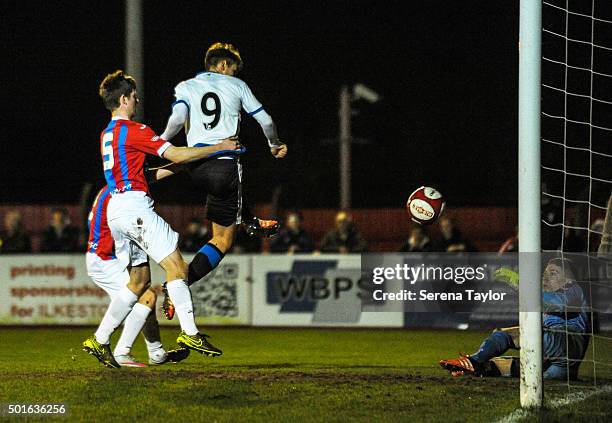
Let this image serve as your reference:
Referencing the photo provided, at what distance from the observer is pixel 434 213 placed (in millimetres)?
10453

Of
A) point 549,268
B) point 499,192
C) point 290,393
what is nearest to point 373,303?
point 549,268

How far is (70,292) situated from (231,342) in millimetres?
3740

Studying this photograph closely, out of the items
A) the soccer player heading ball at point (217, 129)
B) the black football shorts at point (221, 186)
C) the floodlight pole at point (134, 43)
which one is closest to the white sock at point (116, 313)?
the soccer player heading ball at point (217, 129)

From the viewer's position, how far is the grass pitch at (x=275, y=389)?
6.55m

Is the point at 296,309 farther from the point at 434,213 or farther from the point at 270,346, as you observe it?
the point at 434,213

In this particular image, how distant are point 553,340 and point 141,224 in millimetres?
3412

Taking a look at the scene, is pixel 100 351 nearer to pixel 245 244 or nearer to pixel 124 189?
pixel 124 189

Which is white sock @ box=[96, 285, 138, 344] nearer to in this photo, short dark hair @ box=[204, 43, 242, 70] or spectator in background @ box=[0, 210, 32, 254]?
short dark hair @ box=[204, 43, 242, 70]

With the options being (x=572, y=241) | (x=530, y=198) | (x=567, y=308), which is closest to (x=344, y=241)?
(x=572, y=241)

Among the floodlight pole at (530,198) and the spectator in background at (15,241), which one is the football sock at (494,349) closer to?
the floodlight pole at (530,198)

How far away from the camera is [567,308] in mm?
8773

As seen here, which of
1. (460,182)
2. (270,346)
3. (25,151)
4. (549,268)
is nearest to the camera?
(549,268)

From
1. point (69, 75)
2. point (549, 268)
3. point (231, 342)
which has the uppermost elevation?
point (69, 75)

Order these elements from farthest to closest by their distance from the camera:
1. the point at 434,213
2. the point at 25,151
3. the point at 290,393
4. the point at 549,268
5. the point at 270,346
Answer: the point at 25,151 < the point at 270,346 < the point at 434,213 < the point at 549,268 < the point at 290,393
